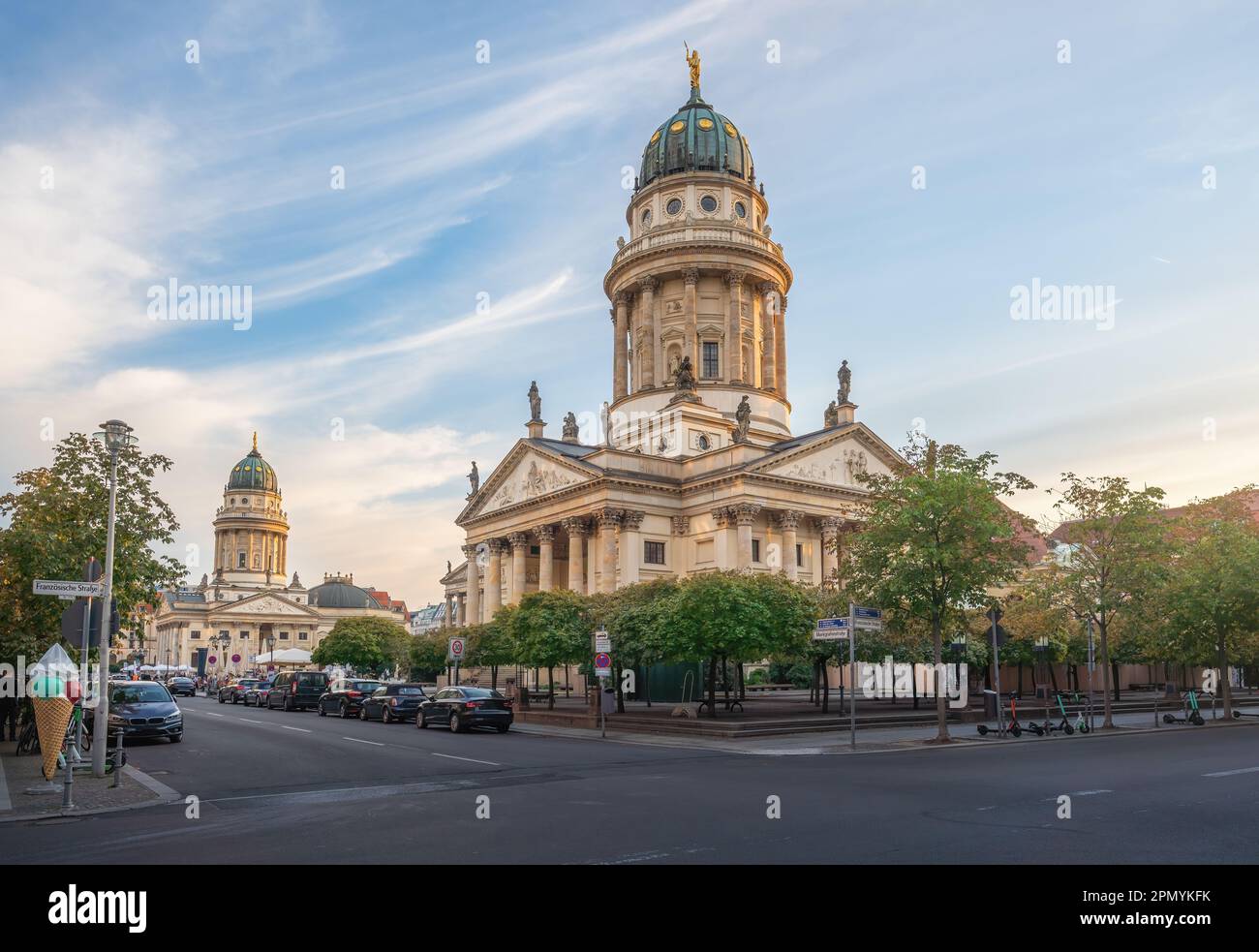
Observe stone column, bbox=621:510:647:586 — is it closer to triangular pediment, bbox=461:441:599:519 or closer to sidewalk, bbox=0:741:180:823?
triangular pediment, bbox=461:441:599:519

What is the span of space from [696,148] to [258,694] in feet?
165

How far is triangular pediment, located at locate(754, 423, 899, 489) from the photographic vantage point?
192 ft

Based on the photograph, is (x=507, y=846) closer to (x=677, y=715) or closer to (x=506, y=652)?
(x=677, y=715)

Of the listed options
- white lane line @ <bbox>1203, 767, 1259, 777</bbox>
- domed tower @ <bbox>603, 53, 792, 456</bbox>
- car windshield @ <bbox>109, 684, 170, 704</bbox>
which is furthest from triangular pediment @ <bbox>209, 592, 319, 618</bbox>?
white lane line @ <bbox>1203, 767, 1259, 777</bbox>

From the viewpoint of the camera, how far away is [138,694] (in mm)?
29078

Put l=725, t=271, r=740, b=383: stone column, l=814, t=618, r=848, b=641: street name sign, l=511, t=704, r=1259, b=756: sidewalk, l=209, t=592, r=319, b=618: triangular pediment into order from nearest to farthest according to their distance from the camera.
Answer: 1. l=511, t=704, r=1259, b=756: sidewalk
2. l=814, t=618, r=848, b=641: street name sign
3. l=725, t=271, r=740, b=383: stone column
4. l=209, t=592, r=319, b=618: triangular pediment

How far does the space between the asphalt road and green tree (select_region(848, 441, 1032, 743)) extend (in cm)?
534

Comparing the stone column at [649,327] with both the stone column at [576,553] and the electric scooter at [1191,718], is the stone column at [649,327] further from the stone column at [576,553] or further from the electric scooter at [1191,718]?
the electric scooter at [1191,718]

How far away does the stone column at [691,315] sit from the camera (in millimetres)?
71500

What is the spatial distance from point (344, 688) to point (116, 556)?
67.3ft

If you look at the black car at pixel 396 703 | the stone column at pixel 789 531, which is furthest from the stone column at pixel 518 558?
the black car at pixel 396 703

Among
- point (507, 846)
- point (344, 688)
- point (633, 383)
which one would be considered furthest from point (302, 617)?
point (507, 846)

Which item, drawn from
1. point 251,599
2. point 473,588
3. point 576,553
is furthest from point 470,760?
point 251,599

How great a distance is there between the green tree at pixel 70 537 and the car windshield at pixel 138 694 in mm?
4188
